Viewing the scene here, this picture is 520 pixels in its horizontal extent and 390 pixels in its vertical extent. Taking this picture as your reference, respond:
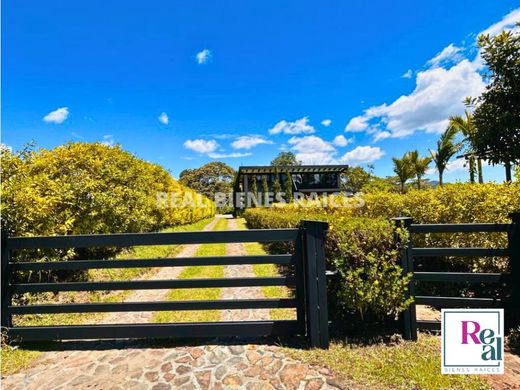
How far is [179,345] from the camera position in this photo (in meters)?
3.39

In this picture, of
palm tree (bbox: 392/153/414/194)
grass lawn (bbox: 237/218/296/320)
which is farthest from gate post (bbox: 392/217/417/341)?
palm tree (bbox: 392/153/414/194)

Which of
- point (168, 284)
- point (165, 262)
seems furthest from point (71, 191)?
point (168, 284)

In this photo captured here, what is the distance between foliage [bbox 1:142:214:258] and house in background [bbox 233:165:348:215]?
24315mm

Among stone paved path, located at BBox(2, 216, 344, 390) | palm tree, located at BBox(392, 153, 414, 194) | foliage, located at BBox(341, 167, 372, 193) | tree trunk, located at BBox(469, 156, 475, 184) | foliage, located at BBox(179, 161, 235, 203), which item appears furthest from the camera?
foliage, located at BBox(179, 161, 235, 203)

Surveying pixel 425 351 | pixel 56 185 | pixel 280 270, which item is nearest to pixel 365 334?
pixel 425 351

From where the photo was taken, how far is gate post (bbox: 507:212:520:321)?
334 centimetres

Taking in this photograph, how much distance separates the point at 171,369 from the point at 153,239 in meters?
1.41

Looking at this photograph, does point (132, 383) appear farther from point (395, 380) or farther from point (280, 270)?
point (280, 270)

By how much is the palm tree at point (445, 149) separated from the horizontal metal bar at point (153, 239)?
17.7 m

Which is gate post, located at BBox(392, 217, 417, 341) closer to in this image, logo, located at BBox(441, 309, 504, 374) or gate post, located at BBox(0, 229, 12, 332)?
logo, located at BBox(441, 309, 504, 374)

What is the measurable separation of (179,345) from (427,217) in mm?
4653

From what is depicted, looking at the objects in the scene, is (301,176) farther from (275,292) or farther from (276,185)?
(275,292)

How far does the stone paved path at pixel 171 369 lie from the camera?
269 cm

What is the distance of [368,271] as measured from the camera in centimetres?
325
